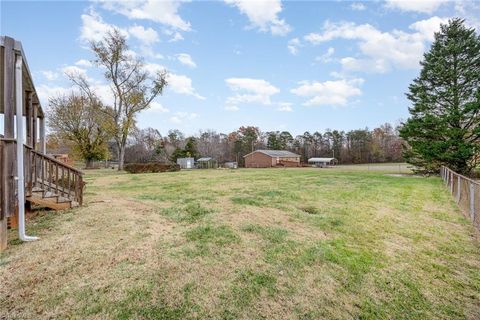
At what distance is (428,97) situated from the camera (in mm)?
20500

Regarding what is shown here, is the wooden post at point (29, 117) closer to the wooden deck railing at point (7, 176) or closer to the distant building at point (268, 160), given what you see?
the wooden deck railing at point (7, 176)

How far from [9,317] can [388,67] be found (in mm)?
21195

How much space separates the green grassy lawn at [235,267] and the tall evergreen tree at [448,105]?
16.2 meters

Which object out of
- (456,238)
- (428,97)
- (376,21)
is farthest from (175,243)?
(428,97)

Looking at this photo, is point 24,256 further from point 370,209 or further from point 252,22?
point 252,22

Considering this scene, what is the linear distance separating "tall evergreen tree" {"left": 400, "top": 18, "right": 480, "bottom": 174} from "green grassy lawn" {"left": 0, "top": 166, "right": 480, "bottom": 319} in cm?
1625

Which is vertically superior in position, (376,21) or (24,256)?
(376,21)

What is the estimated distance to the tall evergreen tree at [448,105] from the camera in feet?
61.6

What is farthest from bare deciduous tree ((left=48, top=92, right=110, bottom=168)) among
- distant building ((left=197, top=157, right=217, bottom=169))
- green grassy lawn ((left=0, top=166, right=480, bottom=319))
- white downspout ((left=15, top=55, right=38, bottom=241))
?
green grassy lawn ((left=0, top=166, right=480, bottom=319))

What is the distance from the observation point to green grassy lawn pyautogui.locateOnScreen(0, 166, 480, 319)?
2.75 m

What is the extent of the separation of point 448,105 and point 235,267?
23569mm

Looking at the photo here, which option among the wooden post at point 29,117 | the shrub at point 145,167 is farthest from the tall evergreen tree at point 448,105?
the wooden post at point 29,117

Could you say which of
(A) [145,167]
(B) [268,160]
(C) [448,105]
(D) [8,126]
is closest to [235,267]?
(D) [8,126]

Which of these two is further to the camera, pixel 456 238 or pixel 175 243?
pixel 456 238
